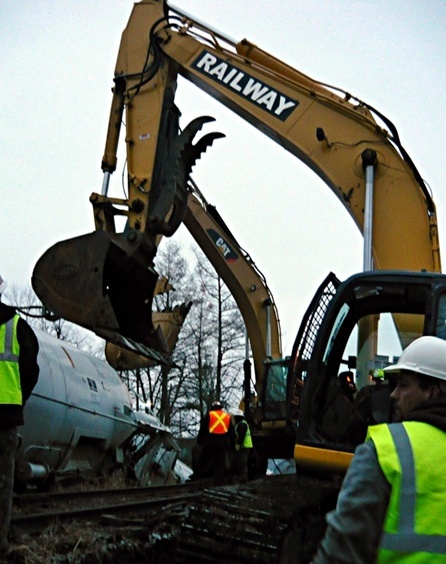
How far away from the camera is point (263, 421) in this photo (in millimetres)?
13008

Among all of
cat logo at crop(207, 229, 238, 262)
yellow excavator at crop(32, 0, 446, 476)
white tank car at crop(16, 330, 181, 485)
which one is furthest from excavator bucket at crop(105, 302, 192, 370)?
yellow excavator at crop(32, 0, 446, 476)

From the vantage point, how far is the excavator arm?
7062 millimetres

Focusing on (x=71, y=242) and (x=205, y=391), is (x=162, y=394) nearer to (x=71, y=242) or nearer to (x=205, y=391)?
(x=205, y=391)

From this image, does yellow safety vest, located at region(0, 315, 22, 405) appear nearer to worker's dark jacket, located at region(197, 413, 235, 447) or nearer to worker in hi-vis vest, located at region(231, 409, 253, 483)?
worker's dark jacket, located at region(197, 413, 235, 447)

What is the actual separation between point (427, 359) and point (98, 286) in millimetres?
4900

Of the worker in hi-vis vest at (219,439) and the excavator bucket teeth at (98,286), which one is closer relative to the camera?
the excavator bucket teeth at (98,286)

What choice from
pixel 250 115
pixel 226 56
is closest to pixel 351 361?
pixel 250 115

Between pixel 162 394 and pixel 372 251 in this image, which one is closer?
pixel 372 251

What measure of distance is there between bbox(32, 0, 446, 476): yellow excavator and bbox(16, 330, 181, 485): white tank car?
1848 millimetres

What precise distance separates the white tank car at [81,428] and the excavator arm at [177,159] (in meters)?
1.83

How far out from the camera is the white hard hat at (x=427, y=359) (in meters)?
2.31

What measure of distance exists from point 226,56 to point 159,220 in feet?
7.79

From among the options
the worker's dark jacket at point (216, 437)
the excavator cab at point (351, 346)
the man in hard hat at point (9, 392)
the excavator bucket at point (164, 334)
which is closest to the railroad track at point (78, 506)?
the man in hard hat at point (9, 392)

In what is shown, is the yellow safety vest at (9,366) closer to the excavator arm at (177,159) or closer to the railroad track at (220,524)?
the railroad track at (220,524)
